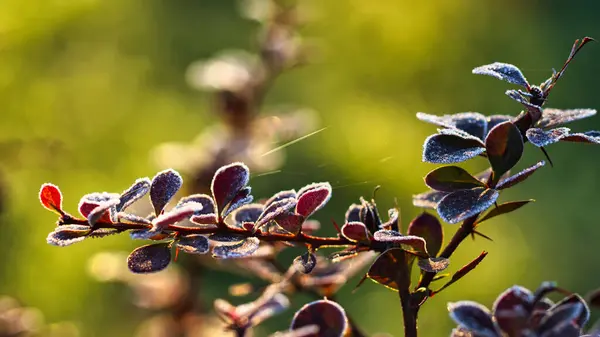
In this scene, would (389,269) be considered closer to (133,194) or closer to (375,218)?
(375,218)

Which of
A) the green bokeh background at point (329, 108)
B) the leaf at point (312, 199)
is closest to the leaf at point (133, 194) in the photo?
the leaf at point (312, 199)

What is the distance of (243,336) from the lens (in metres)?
0.62

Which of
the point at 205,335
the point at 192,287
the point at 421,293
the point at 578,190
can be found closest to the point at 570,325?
the point at 421,293

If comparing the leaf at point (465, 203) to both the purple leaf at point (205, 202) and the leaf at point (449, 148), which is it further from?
the purple leaf at point (205, 202)

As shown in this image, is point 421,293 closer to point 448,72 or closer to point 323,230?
point 323,230

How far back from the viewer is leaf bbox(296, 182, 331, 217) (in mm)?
521

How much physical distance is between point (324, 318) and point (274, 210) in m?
0.08

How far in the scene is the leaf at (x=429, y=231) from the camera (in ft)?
1.91

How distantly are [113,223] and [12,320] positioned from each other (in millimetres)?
569

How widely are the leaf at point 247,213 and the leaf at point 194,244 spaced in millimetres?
80

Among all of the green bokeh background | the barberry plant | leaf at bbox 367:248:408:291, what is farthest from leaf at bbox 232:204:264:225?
the green bokeh background

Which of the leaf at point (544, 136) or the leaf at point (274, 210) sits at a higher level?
the leaf at point (544, 136)

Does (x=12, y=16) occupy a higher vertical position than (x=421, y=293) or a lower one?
higher

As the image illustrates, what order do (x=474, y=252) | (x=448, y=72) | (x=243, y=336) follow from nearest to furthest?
1. (x=243, y=336)
2. (x=474, y=252)
3. (x=448, y=72)
